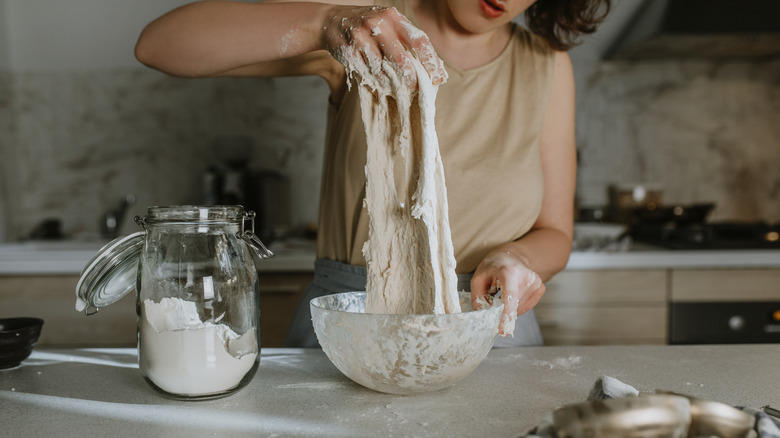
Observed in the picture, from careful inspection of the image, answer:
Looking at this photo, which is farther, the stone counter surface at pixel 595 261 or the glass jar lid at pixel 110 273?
the stone counter surface at pixel 595 261

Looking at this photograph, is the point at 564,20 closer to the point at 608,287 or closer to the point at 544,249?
the point at 544,249

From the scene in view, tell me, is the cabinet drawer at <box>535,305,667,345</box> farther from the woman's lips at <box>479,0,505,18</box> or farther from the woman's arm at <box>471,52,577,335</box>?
the woman's lips at <box>479,0,505,18</box>

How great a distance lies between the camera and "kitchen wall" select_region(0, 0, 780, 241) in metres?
2.29

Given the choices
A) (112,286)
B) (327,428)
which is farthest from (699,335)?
(112,286)

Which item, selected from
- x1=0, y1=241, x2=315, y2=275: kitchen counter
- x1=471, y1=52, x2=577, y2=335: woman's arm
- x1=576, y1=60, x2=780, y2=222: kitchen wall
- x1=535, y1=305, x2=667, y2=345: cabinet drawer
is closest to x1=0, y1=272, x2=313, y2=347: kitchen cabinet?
x1=0, y1=241, x2=315, y2=275: kitchen counter

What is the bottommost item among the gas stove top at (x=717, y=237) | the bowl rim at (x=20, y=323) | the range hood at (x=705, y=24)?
the bowl rim at (x=20, y=323)

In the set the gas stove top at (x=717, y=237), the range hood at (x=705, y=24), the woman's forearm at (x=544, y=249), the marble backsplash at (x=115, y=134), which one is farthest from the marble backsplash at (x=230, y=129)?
the woman's forearm at (x=544, y=249)

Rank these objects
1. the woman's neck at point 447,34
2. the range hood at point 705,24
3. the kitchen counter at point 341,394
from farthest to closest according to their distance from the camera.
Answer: the range hood at point 705,24, the woman's neck at point 447,34, the kitchen counter at point 341,394

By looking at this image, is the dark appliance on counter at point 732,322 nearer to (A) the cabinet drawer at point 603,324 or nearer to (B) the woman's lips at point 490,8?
(A) the cabinet drawer at point 603,324

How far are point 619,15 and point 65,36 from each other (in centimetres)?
217

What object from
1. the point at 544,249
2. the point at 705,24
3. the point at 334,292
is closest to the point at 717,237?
the point at 705,24

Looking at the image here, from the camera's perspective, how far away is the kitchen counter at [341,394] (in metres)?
0.53

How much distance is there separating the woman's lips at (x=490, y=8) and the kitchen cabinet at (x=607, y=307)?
1.06 metres

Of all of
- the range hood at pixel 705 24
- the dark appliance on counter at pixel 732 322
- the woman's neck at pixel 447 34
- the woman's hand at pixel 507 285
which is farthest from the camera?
the range hood at pixel 705 24
